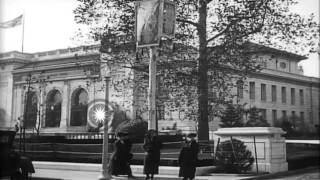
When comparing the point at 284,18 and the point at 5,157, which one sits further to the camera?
the point at 284,18

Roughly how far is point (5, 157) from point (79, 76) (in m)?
52.8

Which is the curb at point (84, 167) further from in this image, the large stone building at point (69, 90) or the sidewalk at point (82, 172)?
the large stone building at point (69, 90)

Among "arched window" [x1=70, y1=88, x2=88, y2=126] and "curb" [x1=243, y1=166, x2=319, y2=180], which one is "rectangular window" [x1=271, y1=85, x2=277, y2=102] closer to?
"arched window" [x1=70, y1=88, x2=88, y2=126]

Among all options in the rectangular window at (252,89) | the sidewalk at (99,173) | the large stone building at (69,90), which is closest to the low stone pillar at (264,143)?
the sidewalk at (99,173)

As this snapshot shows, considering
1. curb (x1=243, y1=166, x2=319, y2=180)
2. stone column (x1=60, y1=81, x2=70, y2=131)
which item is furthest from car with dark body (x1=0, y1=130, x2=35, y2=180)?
stone column (x1=60, y1=81, x2=70, y2=131)

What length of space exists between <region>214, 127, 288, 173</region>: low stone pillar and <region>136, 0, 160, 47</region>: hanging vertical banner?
4809 millimetres

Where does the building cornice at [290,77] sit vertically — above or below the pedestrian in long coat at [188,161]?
above

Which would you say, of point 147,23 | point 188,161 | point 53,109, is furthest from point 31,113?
point 188,161

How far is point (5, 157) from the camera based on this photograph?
12.9 meters

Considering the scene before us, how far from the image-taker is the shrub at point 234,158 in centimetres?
1728

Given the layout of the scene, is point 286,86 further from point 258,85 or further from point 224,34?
point 224,34

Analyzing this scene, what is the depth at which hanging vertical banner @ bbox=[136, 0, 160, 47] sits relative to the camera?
1591cm

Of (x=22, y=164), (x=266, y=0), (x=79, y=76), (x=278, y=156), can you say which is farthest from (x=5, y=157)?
(x=79, y=76)

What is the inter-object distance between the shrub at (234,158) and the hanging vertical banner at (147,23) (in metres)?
4.98
